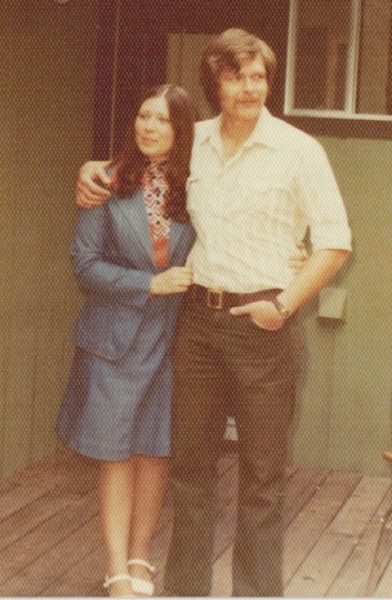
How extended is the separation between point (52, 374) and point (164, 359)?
2701 millimetres

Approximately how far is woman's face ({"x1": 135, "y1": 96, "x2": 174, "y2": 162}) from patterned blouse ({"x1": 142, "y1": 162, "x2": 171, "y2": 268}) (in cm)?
9

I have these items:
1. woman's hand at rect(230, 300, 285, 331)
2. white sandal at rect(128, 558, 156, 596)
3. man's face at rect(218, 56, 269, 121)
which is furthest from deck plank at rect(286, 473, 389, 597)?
man's face at rect(218, 56, 269, 121)

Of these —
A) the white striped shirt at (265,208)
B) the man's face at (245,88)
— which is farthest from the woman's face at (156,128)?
the man's face at (245,88)

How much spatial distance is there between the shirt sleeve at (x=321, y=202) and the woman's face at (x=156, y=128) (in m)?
0.58

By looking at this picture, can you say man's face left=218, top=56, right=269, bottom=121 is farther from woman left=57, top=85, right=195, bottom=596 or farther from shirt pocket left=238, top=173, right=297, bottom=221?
woman left=57, top=85, right=195, bottom=596

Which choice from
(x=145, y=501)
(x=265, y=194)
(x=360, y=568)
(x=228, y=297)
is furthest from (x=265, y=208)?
(x=360, y=568)

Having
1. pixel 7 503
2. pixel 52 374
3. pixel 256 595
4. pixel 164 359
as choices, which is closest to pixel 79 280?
pixel 164 359

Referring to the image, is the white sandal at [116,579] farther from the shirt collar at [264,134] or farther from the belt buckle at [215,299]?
the shirt collar at [264,134]

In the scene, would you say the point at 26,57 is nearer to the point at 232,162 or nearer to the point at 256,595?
the point at 232,162

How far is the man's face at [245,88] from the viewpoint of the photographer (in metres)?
4.66

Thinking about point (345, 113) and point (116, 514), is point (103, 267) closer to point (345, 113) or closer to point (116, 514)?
point (116, 514)

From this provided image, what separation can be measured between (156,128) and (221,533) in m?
2.21

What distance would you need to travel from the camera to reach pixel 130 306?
5133mm

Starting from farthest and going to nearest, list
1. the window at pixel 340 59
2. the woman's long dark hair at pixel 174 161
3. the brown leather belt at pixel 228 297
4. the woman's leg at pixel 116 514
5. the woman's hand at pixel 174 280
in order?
the window at pixel 340 59, the woman's leg at pixel 116 514, the woman's long dark hair at pixel 174 161, the woman's hand at pixel 174 280, the brown leather belt at pixel 228 297
